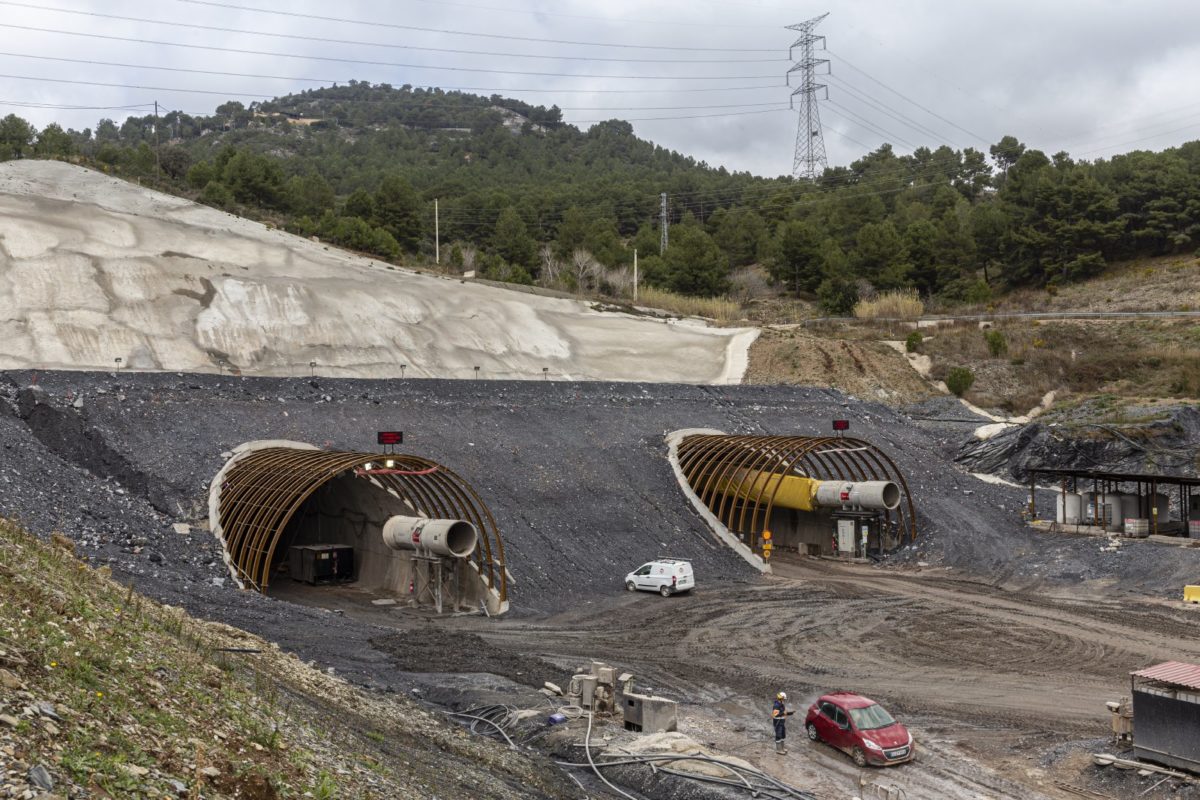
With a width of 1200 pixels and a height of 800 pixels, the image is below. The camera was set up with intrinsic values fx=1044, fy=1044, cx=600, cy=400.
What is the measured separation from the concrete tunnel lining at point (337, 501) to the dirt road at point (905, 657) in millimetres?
3918

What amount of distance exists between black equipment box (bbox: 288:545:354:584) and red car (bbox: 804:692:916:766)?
62.6 feet

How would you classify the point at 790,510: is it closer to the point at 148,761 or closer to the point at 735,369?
the point at 735,369

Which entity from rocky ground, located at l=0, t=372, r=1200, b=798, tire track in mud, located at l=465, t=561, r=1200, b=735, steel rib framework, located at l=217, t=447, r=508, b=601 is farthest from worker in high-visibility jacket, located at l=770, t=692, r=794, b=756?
steel rib framework, located at l=217, t=447, r=508, b=601

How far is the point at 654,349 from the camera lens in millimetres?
58844

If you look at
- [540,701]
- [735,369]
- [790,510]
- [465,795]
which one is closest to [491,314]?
[735,369]

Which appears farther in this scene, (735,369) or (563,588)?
(735,369)

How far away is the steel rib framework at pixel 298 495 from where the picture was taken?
28344 millimetres

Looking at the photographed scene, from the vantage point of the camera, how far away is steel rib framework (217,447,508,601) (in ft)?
93.0

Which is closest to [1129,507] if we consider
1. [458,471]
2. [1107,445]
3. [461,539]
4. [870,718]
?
[1107,445]

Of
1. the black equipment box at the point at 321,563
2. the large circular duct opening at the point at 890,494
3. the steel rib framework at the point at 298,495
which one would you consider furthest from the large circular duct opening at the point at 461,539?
the large circular duct opening at the point at 890,494

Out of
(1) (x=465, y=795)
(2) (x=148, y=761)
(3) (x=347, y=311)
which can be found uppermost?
(3) (x=347, y=311)

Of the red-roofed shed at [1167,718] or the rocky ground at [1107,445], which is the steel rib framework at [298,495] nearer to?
the red-roofed shed at [1167,718]

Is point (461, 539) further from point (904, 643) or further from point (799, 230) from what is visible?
point (799, 230)

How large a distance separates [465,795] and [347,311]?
41881mm
